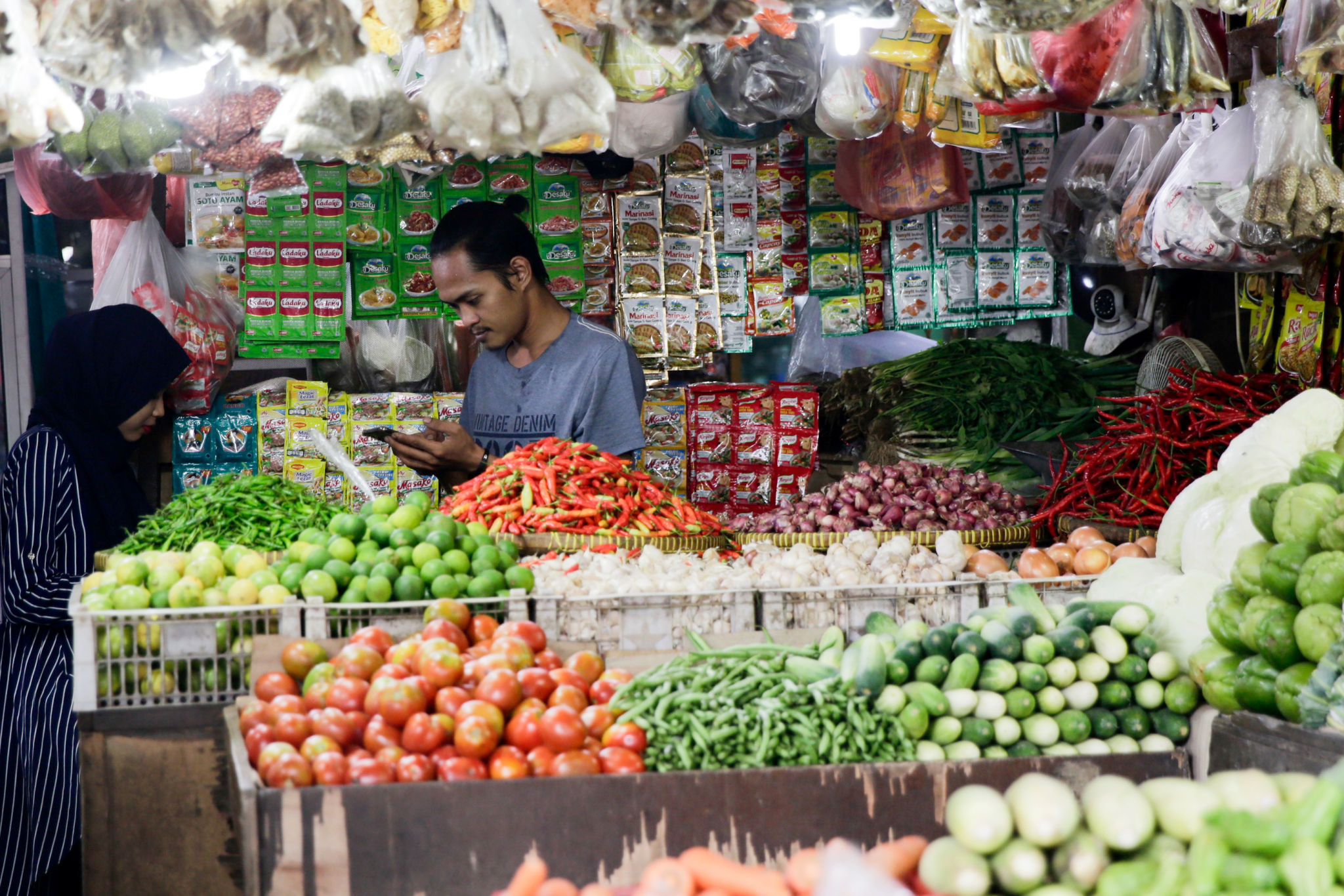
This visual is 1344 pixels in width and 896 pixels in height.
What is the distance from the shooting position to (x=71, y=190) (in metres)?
4.60

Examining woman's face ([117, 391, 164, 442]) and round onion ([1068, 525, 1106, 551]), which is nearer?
round onion ([1068, 525, 1106, 551])

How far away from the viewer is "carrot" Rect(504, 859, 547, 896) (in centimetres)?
166

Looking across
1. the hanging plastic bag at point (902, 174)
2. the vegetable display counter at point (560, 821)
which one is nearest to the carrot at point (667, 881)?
the vegetable display counter at point (560, 821)

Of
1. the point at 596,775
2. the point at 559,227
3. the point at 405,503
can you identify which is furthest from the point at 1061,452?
the point at 596,775

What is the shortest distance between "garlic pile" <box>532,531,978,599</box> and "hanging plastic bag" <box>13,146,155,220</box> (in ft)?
8.84

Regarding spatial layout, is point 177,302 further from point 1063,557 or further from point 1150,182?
point 1150,182

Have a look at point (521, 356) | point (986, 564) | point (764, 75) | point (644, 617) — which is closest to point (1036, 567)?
point (986, 564)

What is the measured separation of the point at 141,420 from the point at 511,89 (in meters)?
2.36

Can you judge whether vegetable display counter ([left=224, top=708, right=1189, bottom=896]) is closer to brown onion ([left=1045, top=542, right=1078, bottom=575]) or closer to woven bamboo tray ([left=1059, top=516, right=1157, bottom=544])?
brown onion ([left=1045, top=542, right=1078, bottom=575])

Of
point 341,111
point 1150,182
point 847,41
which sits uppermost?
point 847,41

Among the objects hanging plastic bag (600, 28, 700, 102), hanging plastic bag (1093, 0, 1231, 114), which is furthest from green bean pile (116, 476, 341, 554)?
hanging plastic bag (1093, 0, 1231, 114)

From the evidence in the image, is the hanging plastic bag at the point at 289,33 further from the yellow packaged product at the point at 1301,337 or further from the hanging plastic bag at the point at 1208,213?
the yellow packaged product at the point at 1301,337

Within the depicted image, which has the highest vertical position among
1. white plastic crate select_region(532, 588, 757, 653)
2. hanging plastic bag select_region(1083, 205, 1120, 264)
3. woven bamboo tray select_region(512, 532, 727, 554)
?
hanging plastic bag select_region(1083, 205, 1120, 264)

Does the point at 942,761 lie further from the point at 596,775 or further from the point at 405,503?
the point at 405,503
